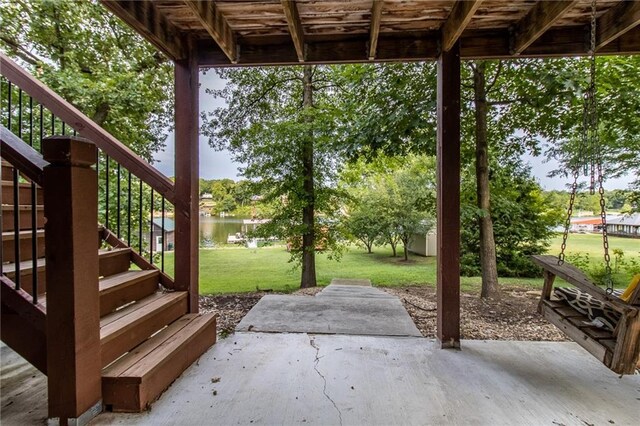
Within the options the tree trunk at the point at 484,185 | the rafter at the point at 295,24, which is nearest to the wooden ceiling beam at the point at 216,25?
the rafter at the point at 295,24

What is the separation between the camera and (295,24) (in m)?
2.30

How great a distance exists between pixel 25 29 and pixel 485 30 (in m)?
6.27

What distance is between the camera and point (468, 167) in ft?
18.1

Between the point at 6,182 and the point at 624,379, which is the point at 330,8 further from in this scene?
the point at 624,379

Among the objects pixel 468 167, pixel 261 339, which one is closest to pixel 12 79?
pixel 261 339

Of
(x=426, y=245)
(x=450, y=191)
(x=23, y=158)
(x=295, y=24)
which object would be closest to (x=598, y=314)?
(x=450, y=191)

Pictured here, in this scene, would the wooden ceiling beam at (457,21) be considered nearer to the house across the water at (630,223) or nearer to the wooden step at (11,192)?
the wooden step at (11,192)

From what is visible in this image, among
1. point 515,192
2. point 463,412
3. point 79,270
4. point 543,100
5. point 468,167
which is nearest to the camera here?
point 79,270

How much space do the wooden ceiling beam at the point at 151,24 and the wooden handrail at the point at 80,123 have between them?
2.80 feet

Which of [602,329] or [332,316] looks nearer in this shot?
[602,329]

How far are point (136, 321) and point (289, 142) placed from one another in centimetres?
407

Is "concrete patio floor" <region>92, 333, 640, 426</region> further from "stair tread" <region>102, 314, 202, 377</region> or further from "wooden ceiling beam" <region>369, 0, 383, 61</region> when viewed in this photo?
"wooden ceiling beam" <region>369, 0, 383, 61</region>

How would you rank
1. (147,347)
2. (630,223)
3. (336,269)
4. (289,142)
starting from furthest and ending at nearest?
(336,269), (630,223), (289,142), (147,347)

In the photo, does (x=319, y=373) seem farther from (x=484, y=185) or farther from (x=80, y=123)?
(x=484, y=185)
